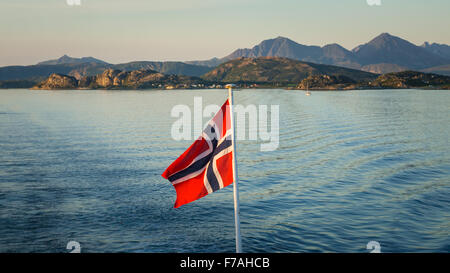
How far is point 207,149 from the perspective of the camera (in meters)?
12.3

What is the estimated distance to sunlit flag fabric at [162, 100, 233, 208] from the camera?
12.1 meters

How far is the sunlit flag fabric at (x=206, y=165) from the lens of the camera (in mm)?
12086

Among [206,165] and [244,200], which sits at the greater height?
[206,165]

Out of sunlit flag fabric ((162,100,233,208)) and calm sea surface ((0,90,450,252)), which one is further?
calm sea surface ((0,90,450,252))

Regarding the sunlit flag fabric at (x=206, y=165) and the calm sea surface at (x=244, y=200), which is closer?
the sunlit flag fabric at (x=206, y=165)

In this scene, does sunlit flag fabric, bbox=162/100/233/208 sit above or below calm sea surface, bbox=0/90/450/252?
above

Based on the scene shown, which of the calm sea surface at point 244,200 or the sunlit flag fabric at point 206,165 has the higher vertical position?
the sunlit flag fabric at point 206,165

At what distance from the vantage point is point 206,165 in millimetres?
12391

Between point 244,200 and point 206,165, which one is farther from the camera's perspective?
point 244,200
